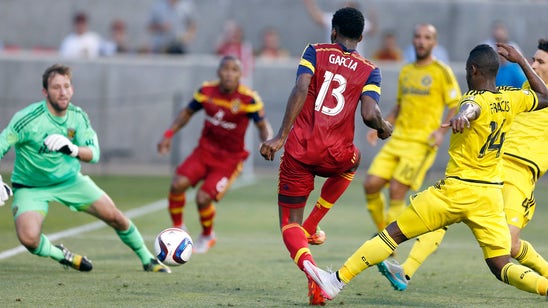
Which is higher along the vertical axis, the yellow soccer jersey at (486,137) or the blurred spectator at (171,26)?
the yellow soccer jersey at (486,137)

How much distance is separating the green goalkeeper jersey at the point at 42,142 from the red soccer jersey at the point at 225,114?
280cm

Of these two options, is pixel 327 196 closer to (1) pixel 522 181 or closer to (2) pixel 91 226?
(1) pixel 522 181

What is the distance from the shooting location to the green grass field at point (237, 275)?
8.48 metres

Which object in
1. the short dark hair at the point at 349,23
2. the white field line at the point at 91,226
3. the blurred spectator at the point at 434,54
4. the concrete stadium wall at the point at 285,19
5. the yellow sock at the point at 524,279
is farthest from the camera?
the concrete stadium wall at the point at 285,19

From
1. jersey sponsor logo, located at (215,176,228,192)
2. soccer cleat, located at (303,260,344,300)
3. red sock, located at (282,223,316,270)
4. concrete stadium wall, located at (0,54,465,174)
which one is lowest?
concrete stadium wall, located at (0,54,465,174)

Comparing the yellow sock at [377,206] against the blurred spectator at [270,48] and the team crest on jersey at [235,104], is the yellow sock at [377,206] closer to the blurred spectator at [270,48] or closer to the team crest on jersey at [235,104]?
the team crest on jersey at [235,104]

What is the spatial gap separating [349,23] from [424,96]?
3682 mm

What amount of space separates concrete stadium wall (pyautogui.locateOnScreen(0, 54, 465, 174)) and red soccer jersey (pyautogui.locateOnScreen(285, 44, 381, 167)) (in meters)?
15.2

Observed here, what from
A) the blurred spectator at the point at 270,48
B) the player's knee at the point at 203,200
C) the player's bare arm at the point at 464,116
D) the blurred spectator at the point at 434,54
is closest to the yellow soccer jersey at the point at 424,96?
the player's knee at the point at 203,200

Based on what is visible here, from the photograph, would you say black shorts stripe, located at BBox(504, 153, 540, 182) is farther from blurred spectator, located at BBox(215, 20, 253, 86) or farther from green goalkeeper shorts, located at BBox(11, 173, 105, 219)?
blurred spectator, located at BBox(215, 20, 253, 86)

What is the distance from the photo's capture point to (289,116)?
811 centimetres

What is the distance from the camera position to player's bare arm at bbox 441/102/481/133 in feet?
24.3

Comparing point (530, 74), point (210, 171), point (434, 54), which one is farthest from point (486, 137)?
point (434, 54)

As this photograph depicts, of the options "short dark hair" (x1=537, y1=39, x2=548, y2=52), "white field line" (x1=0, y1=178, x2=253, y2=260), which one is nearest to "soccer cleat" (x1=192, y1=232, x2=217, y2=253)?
"white field line" (x1=0, y1=178, x2=253, y2=260)
